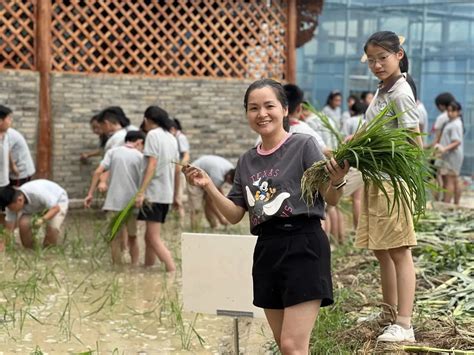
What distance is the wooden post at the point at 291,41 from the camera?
15070mm

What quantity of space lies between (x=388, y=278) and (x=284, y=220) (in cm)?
150

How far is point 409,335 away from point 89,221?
7809 millimetres

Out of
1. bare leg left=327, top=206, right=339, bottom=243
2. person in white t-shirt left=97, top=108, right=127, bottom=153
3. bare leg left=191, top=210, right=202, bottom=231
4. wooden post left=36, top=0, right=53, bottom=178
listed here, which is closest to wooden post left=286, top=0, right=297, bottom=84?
bare leg left=191, top=210, right=202, bottom=231

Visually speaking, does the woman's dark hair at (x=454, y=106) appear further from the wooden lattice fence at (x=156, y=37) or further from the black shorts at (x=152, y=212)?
the black shorts at (x=152, y=212)

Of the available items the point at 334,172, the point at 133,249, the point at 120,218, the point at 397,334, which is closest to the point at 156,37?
the point at 133,249

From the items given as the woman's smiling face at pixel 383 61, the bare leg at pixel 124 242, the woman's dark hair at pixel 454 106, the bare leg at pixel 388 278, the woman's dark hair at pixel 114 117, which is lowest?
the bare leg at pixel 124 242

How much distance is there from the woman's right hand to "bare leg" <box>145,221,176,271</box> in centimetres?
441

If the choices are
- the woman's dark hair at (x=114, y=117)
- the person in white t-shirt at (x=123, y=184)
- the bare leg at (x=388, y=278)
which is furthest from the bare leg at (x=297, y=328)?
the woman's dark hair at (x=114, y=117)

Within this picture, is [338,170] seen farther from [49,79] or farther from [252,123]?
[49,79]

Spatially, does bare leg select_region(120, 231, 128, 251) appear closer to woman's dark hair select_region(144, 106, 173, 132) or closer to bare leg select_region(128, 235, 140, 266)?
bare leg select_region(128, 235, 140, 266)

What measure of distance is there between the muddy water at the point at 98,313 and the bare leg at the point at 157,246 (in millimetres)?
121

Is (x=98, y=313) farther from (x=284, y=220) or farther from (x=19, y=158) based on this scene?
(x=19, y=158)

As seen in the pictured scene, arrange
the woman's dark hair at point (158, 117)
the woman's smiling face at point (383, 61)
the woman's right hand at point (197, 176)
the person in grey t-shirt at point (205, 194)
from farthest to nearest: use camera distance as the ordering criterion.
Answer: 1. the person in grey t-shirt at point (205, 194)
2. the woman's dark hair at point (158, 117)
3. the woman's smiling face at point (383, 61)
4. the woman's right hand at point (197, 176)

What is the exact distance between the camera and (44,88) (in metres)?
13.0
